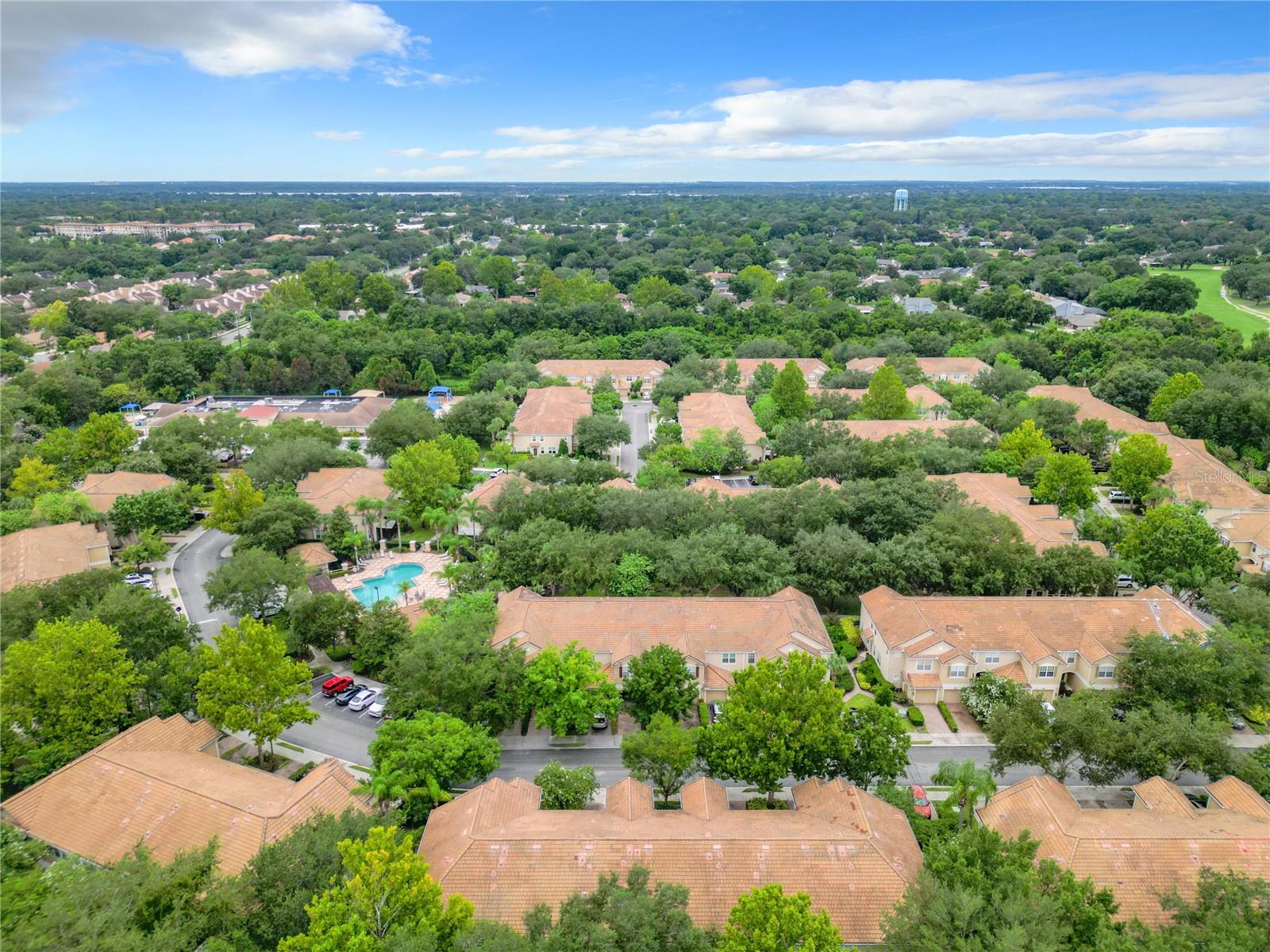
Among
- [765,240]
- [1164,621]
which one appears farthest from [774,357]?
[765,240]

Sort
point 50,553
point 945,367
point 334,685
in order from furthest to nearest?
point 945,367
point 50,553
point 334,685

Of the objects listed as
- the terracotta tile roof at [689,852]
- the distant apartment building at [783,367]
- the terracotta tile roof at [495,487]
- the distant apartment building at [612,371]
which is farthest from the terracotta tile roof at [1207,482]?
the distant apartment building at [612,371]

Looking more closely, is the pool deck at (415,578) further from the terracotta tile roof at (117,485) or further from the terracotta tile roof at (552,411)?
the terracotta tile roof at (552,411)

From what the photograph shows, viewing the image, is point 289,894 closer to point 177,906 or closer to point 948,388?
point 177,906

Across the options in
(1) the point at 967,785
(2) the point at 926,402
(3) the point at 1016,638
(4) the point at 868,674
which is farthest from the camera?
(2) the point at 926,402

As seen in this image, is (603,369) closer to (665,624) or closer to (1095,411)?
(1095,411)

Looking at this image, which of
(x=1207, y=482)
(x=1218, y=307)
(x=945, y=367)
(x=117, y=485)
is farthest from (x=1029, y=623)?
(x=1218, y=307)
